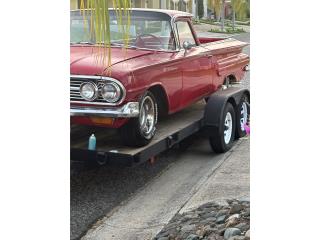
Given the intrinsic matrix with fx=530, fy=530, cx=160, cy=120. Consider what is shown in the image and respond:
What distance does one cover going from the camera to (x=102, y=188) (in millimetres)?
5352

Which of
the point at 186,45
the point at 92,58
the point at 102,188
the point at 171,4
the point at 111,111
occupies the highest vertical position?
the point at 171,4

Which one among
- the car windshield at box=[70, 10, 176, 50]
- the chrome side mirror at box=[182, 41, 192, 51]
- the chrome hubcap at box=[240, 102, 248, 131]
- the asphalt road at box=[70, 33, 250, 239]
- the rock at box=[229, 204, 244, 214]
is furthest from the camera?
the chrome hubcap at box=[240, 102, 248, 131]

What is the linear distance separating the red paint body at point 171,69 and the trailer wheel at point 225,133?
0.38 m

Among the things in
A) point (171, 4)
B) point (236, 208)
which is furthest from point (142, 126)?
point (171, 4)

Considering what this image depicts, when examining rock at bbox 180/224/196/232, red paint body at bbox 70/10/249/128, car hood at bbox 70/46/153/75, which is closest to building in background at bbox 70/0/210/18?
red paint body at bbox 70/10/249/128

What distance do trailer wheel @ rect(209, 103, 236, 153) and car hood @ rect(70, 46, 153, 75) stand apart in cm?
133

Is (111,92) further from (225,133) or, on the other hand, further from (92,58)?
(225,133)

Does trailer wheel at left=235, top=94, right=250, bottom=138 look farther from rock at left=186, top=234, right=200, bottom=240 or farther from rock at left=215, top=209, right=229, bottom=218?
rock at left=186, top=234, right=200, bottom=240

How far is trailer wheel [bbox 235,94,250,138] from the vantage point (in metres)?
7.10

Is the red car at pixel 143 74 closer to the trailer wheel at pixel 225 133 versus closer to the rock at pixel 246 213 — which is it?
the trailer wheel at pixel 225 133

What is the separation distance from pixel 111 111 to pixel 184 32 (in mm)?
2113
